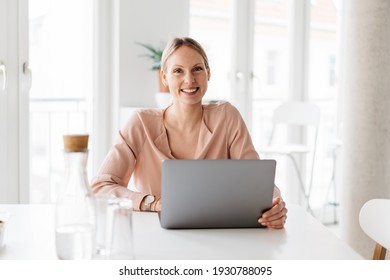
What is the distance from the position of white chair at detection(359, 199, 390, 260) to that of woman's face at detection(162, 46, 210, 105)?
79cm

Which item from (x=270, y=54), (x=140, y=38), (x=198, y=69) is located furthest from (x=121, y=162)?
(x=270, y=54)

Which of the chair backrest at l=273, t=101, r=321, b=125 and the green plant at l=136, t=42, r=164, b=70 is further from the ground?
the green plant at l=136, t=42, r=164, b=70

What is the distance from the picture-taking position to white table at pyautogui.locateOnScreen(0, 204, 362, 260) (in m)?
1.37

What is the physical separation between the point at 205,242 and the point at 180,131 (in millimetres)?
825

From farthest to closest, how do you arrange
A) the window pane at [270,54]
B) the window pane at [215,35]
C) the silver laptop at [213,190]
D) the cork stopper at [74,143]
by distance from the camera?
the window pane at [270,54] → the window pane at [215,35] → the silver laptop at [213,190] → the cork stopper at [74,143]

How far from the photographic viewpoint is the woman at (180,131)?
7.23 ft

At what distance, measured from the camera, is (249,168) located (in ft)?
5.04

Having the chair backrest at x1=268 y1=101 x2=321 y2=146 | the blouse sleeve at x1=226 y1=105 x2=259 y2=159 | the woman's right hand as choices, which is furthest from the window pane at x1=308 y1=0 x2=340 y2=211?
the woman's right hand

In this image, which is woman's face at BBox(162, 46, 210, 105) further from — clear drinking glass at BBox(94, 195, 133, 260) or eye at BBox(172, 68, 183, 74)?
clear drinking glass at BBox(94, 195, 133, 260)

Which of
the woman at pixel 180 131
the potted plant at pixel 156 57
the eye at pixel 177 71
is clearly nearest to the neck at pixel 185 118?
the woman at pixel 180 131

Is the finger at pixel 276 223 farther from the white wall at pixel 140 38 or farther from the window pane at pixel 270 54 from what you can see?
the window pane at pixel 270 54

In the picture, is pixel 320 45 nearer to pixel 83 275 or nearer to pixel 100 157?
pixel 100 157

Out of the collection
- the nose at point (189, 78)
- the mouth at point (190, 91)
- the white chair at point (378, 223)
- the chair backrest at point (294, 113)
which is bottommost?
the white chair at point (378, 223)

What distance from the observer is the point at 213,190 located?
5.04 ft
